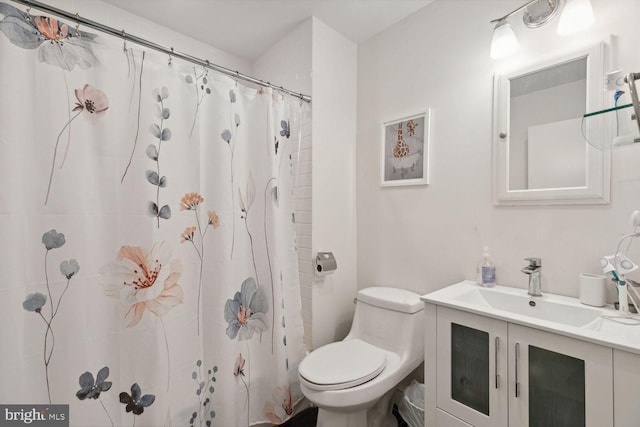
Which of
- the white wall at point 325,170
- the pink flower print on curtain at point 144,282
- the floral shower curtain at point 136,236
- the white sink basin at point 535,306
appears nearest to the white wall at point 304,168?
the white wall at point 325,170

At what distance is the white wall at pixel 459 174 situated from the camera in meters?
1.10

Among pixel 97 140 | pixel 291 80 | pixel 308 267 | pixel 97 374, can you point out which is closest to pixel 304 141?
pixel 291 80

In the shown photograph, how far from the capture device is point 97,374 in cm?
102

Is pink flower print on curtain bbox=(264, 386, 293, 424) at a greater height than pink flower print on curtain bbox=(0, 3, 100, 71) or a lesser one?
lesser

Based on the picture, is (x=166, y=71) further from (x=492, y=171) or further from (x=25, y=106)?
(x=492, y=171)

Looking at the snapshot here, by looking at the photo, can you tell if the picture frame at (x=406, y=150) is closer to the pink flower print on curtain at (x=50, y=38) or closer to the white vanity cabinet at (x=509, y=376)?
the white vanity cabinet at (x=509, y=376)

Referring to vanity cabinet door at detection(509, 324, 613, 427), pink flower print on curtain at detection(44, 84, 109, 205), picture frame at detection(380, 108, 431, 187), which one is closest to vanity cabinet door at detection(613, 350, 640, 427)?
vanity cabinet door at detection(509, 324, 613, 427)

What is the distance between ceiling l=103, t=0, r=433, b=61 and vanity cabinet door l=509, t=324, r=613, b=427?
176 centimetres

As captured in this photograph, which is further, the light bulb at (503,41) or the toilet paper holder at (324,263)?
the toilet paper holder at (324,263)

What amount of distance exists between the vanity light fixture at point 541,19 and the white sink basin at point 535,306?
1053mm

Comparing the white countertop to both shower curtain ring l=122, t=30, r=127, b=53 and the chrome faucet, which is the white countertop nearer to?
the chrome faucet

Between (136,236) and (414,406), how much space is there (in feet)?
4.85

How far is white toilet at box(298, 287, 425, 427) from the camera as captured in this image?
1225mm

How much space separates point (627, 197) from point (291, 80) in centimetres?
176
